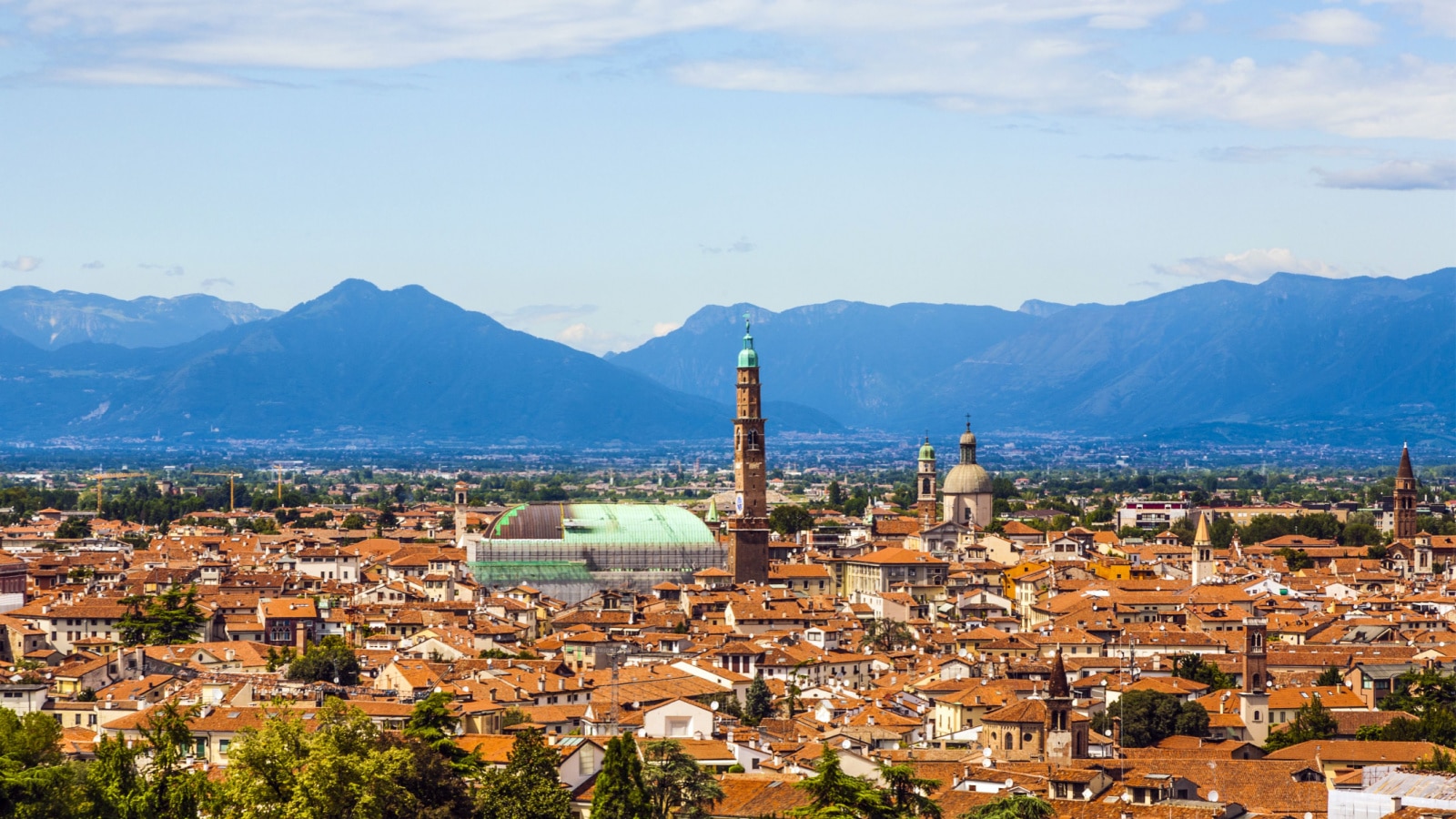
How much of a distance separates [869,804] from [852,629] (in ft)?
117

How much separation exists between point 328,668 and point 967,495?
190 ft

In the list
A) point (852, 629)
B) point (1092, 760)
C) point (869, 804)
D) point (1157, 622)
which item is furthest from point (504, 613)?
point (869, 804)

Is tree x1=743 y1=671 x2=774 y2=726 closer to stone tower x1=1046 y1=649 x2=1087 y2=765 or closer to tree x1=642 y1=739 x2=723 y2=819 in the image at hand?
stone tower x1=1046 y1=649 x2=1087 y2=765

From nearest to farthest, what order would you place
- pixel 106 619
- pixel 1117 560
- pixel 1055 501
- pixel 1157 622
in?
pixel 106 619 < pixel 1157 622 < pixel 1117 560 < pixel 1055 501

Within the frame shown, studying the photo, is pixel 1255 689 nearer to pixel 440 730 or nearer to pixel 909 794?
pixel 909 794

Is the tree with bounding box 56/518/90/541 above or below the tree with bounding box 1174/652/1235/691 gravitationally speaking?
above

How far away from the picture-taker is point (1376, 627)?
229 feet

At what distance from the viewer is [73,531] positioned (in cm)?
10781

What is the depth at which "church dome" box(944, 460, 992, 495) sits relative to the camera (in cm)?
10900

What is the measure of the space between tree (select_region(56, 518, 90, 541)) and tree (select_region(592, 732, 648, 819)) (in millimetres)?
73885

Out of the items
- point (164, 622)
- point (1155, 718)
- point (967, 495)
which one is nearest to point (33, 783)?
point (1155, 718)

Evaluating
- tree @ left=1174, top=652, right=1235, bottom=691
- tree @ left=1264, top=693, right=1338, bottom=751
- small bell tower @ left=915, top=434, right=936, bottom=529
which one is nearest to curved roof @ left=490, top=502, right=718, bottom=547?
small bell tower @ left=915, top=434, right=936, bottom=529

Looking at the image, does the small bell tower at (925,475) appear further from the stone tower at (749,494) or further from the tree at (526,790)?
the tree at (526,790)

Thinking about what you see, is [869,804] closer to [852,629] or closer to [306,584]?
[852,629]
